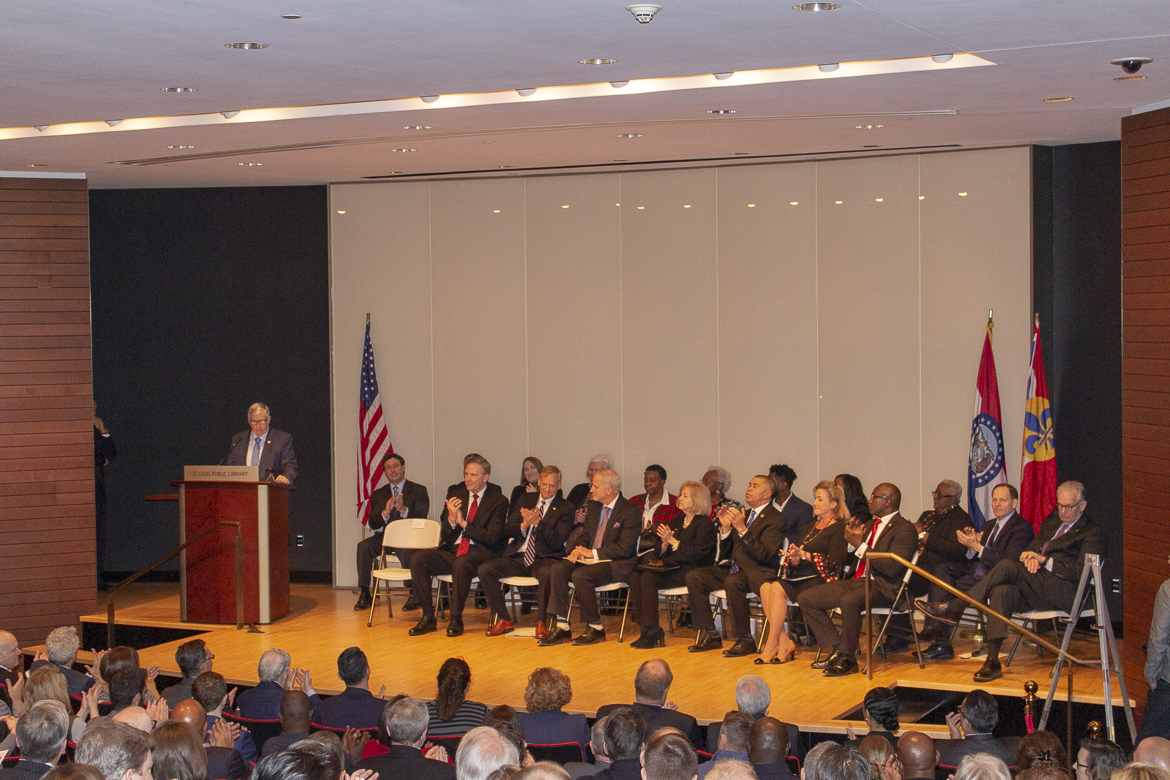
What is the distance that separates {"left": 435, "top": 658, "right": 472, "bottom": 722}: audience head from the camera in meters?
5.74

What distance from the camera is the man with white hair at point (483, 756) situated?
3975mm

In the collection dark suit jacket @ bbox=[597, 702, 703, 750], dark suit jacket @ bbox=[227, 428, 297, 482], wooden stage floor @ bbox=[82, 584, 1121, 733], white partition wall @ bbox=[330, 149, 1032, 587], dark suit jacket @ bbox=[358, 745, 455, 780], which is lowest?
wooden stage floor @ bbox=[82, 584, 1121, 733]

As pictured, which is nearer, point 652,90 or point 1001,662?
point 652,90

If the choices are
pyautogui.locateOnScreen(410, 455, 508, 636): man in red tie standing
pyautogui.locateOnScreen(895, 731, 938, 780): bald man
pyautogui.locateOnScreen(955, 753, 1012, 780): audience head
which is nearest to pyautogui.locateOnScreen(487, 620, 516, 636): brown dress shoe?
pyautogui.locateOnScreen(410, 455, 508, 636): man in red tie standing

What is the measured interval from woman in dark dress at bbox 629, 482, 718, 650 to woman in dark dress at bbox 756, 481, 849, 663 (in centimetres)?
57

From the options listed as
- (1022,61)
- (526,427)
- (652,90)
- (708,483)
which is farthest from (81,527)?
(1022,61)

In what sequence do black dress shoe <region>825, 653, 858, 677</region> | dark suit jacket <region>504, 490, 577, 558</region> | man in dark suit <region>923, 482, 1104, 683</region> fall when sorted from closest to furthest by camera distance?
man in dark suit <region>923, 482, 1104, 683</region>, black dress shoe <region>825, 653, 858, 677</region>, dark suit jacket <region>504, 490, 577, 558</region>

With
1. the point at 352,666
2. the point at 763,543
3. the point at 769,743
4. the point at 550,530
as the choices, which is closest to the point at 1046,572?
the point at 763,543

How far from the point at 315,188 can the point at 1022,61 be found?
724cm

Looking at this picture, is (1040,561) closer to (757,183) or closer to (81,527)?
(757,183)

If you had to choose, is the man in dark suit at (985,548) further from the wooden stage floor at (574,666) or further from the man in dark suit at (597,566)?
the man in dark suit at (597,566)

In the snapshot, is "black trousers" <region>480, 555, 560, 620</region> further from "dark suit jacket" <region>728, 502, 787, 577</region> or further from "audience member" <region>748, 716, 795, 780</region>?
"audience member" <region>748, 716, 795, 780</region>

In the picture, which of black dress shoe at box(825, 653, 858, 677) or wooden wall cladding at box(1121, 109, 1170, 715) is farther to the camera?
black dress shoe at box(825, 653, 858, 677)

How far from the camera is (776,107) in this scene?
7805mm
